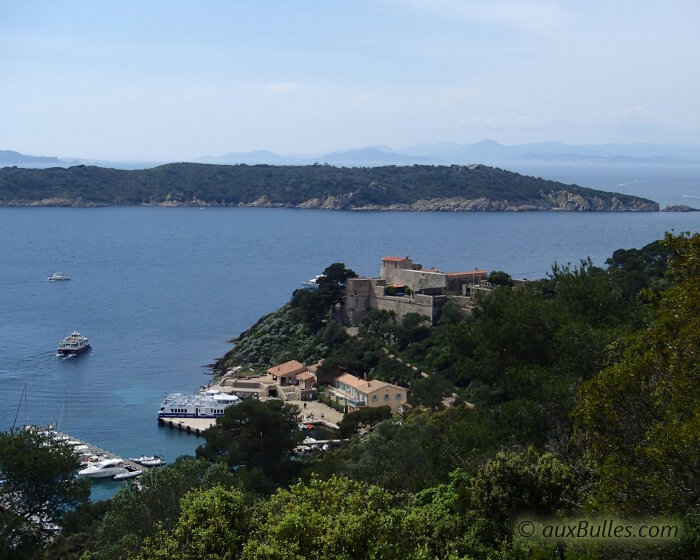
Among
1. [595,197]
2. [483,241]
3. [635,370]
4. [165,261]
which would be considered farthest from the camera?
[595,197]

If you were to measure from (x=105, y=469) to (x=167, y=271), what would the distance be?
45.7m

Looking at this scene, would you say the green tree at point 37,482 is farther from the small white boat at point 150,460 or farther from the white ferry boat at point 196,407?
the white ferry boat at point 196,407

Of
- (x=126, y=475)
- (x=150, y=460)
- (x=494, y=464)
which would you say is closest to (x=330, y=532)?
(x=494, y=464)

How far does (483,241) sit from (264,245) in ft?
74.9

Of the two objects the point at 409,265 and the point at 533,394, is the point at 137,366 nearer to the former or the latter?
the point at 409,265

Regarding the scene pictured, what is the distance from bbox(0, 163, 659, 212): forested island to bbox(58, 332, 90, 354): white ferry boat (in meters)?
93.1

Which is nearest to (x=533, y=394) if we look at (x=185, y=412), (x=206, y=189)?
(x=185, y=412)

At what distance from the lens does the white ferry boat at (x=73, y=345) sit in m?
41.3

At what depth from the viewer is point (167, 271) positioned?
70000 millimetres

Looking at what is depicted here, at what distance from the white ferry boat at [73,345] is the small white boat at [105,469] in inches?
641

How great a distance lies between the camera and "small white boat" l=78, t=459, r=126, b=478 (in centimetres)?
2502

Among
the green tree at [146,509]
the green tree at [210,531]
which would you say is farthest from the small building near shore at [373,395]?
the green tree at [210,531]

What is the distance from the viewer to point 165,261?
2980 inches

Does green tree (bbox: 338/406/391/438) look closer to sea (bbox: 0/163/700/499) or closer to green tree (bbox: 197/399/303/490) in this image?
green tree (bbox: 197/399/303/490)
